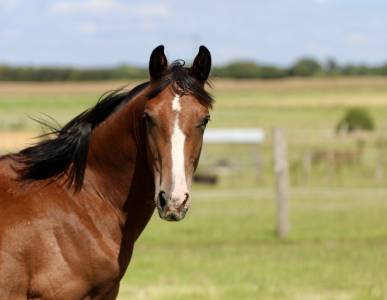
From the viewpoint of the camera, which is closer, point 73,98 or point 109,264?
point 109,264

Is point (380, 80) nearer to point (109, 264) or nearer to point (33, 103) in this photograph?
point (33, 103)

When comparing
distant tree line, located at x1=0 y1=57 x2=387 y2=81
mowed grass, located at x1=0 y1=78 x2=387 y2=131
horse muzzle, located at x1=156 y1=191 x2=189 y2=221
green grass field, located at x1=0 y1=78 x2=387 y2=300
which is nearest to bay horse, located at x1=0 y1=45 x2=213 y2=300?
horse muzzle, located at x1=156 y1=191 x2=189 y2=221

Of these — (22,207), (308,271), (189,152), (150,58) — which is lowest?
(308,271)

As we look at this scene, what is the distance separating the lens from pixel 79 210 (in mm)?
5055

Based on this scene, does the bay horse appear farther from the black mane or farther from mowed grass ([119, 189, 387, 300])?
mowed grass ([119, 189, 387, 300])

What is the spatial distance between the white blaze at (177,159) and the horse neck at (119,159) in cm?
42

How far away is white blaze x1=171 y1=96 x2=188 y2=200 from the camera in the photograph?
4.48 metres

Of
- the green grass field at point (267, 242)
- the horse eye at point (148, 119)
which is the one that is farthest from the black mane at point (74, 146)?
the green grass field at point (267, 242)

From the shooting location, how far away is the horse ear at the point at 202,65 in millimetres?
5055

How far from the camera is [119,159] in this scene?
17.0 ft

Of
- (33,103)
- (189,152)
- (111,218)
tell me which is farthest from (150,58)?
(33,103)

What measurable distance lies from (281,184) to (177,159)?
11.5m

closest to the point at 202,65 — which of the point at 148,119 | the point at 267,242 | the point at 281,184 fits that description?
the point at 148,119

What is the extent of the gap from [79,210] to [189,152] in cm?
81
